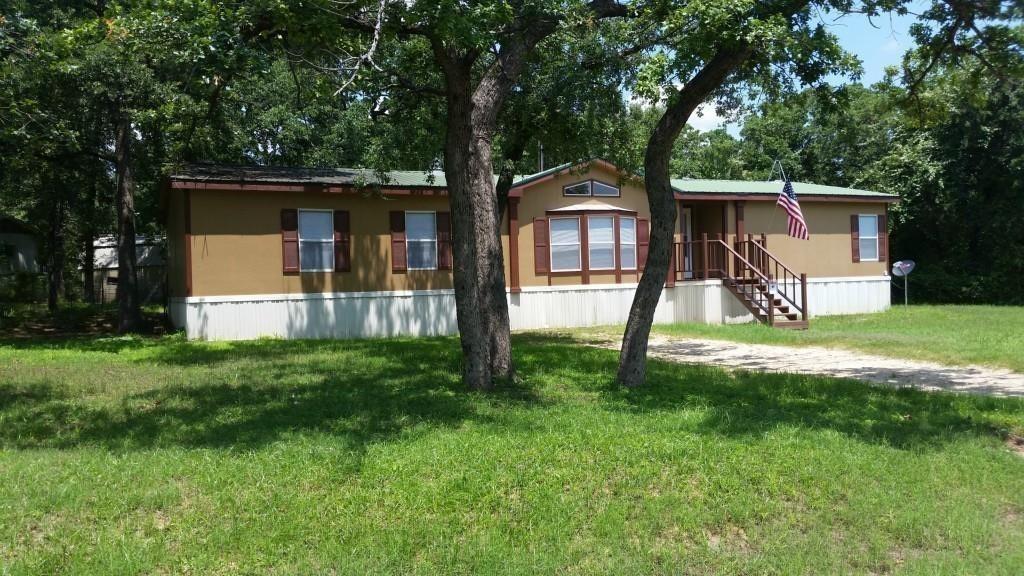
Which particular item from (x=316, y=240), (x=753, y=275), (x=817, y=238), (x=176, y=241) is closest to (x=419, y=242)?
(x=316, y=240)

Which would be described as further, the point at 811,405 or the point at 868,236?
the point at 868,236

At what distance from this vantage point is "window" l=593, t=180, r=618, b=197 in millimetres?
18594

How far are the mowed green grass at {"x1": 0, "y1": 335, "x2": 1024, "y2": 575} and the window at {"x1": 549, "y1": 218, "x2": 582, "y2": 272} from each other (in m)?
10.1

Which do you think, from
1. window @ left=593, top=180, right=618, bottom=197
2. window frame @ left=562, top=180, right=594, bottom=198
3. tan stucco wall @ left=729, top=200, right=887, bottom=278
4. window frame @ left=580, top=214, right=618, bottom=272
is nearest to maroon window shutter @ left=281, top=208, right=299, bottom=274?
window frame @ left=562, top=180, right=594, bottom=198

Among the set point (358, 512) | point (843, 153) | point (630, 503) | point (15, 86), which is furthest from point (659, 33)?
point (843, 153)

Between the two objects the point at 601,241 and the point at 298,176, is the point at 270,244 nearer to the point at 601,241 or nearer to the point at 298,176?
the point at 298,176

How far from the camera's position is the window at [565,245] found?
18.3 meters

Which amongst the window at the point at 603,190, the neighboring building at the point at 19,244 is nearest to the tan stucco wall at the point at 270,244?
the window at the point at 603,190

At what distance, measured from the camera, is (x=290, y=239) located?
1562 cm

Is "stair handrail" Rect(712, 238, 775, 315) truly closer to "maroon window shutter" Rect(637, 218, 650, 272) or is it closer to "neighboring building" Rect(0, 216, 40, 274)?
"maroon window shutter" Rect(637, 218, 650, 272)

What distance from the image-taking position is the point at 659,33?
30.9ft

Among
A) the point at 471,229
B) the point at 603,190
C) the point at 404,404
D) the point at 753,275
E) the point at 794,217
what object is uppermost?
the point at 603,190

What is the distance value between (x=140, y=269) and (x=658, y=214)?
3376 cm

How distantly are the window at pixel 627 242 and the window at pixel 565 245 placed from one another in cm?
109
